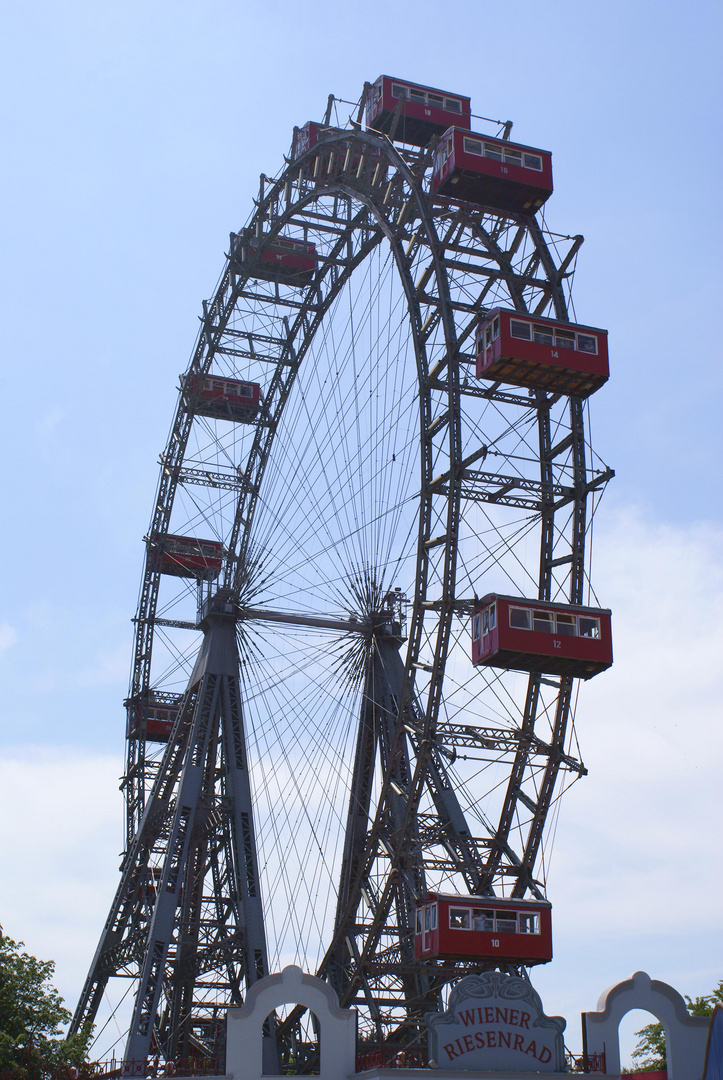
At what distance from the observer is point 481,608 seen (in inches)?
1325

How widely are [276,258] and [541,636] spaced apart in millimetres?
22916

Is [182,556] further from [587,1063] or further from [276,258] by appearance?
[587,1063]

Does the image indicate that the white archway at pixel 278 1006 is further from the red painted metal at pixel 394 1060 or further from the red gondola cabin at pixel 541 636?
the red gondola cabin at pixel 541 636

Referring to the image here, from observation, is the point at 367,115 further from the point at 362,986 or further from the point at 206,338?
the point at 362,986

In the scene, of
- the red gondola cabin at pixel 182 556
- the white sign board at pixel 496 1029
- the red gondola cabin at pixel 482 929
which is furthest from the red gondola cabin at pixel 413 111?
the white sign board at pixel 496 1029

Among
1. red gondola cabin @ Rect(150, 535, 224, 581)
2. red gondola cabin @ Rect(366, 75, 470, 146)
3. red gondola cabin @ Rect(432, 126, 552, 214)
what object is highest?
red gondola cabin @ Rect(366, 75, 470, 146)

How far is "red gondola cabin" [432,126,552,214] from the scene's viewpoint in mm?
36906

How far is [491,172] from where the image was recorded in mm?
37094

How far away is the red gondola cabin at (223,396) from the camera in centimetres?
5275

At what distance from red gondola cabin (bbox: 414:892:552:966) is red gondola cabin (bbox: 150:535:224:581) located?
82.2ft

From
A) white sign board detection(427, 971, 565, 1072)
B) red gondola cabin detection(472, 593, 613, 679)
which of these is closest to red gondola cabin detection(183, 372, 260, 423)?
red gondola cabin detection(472, 593, 613, 679)

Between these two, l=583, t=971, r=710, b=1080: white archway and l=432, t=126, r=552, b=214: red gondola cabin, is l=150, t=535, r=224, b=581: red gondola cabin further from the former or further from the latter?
l=583, t=971, r=710, b=1080: white archway

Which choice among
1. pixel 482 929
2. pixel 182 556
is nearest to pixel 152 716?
pixel 182 556

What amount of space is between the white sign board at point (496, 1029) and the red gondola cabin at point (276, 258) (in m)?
29.8
